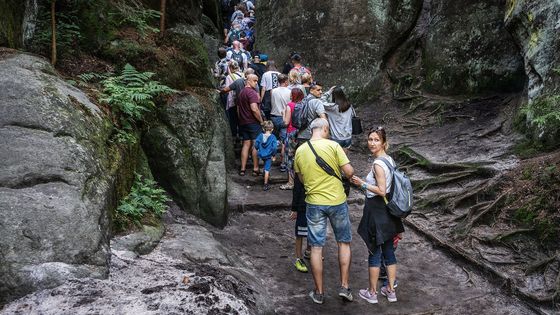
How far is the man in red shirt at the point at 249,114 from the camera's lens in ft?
33.7

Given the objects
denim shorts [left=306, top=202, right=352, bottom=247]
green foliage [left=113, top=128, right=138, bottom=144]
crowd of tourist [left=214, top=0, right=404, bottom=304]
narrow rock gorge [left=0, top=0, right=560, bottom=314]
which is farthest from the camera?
green foliage [left=113, top=128, right=138, bottom=144]

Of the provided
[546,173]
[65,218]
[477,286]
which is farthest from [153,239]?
[546,173]

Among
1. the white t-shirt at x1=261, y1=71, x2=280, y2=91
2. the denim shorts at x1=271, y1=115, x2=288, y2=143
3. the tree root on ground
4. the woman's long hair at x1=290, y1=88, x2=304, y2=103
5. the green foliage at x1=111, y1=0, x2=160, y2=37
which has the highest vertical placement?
the green foliage at x1=111, y1=0, x2=160, y2=37

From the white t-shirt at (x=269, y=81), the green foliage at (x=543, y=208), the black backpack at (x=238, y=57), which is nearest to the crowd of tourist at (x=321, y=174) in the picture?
the white t-shirt at (x=269, y=81)

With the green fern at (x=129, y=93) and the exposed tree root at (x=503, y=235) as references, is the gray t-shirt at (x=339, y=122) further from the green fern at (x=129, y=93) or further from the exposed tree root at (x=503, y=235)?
the green fern at (x=129, y=93)

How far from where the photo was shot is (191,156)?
803 centimetres

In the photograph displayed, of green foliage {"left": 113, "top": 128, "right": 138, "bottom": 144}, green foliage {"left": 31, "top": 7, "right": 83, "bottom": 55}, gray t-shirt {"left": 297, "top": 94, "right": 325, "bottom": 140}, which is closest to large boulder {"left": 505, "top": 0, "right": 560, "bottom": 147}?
gray t-shirt {"left": 297, "top": 94, "right": 325, "bottom": 140}

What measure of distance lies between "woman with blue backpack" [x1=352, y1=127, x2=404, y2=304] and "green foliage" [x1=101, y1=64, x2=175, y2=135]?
131 inches

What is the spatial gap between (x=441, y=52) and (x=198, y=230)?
11.3m

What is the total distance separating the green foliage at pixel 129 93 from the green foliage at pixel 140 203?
0.88 meters

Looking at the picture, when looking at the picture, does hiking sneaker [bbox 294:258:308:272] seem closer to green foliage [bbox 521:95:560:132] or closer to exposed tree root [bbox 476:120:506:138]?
green foliage [bbox 521:95:560:132]

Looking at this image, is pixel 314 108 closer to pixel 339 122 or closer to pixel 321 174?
pixel 339 122

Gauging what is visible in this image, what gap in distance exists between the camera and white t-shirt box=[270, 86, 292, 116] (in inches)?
420

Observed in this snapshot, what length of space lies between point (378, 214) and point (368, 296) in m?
1.15
